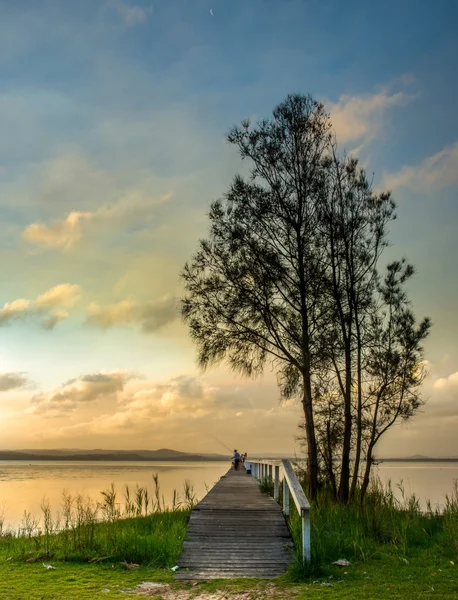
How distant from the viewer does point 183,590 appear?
754 centimetres

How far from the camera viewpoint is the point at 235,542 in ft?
33.0

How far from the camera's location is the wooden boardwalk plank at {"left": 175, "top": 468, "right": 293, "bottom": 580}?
28.2 feet

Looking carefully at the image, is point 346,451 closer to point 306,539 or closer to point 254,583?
point 306,539

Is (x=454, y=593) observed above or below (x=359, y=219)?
below

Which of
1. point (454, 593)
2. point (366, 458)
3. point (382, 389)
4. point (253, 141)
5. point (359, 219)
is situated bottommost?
point (454, 593)

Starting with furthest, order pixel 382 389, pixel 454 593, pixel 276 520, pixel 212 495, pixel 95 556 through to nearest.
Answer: pixel 382 389 → pixel 212 495 → pixel 276 520 → pixel 95 556 → pixel 454 593

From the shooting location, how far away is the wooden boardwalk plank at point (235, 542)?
8.59 m

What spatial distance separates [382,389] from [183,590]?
35.4 ft

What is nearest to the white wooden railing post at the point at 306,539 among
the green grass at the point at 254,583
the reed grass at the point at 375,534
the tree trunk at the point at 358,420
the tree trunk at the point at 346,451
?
the reed grass at the point at 375,534

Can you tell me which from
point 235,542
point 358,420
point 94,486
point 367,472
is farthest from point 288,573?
point 94,486

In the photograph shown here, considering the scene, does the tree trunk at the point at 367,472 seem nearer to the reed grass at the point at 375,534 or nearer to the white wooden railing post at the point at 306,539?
the reed grass at the point at 375,534

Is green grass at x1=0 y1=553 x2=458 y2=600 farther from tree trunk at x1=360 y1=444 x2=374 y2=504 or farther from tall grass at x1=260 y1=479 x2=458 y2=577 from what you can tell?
tree trunk at x1=360 y1=444 x2=374 y2=504

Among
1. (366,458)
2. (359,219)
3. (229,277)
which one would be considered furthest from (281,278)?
(366,458)

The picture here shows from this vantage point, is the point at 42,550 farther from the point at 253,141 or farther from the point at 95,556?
the point at 253,141
